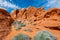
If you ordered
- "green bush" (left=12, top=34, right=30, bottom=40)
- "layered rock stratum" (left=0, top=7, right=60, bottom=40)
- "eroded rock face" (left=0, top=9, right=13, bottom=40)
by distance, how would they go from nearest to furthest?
"green bush" (left=12, top=34, right=30, bottom=40)
"eroded rock face" (left=0, top=9, right=13, bottom=40)
"layered rock stratum" (left=0, top=7, right=60, bottom=40)

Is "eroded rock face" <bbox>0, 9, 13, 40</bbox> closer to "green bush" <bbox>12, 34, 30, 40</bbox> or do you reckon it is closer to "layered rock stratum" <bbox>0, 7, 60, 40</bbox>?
"layered rock stratum" <bbox>0, 7, 60, 40</bbox>

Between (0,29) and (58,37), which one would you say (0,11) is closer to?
(0,29)

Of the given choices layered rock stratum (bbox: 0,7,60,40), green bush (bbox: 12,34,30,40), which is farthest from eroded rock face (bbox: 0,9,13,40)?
green bush (bbox: 12,34,30,40)

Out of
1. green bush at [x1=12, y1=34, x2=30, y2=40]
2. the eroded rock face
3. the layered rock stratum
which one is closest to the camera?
green bush at [x1=12, y1=34, x2=30, y2=40]

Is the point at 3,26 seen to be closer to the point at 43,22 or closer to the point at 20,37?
the point at 20,37

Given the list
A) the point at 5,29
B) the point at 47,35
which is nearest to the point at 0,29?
the point at 5,29

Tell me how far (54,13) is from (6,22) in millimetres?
13924

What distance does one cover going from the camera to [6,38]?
12477 millimetres

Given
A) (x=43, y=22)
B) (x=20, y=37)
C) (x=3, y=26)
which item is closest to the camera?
(x=20, y=37)

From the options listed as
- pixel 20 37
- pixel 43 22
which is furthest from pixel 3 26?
pixel 43 22

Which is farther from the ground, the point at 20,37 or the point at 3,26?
the point at 3,26

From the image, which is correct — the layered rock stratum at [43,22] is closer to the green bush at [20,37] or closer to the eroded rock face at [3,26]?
the eroded rock face at [3,26]

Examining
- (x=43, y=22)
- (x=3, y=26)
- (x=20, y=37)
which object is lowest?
(x=20, y=37)

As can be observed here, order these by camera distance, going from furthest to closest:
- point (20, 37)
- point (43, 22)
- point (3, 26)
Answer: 1. point (43, 22)
2. point (3, 26)
3. point (20, 37)
